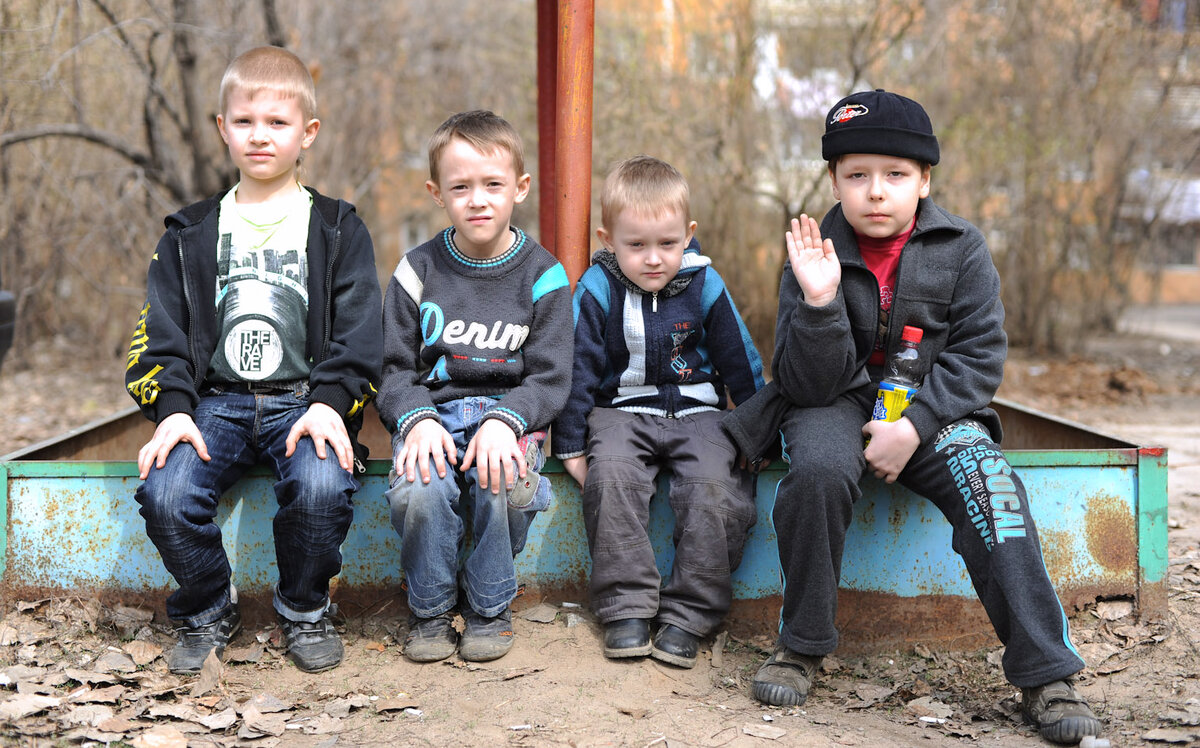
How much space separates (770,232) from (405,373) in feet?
17.3

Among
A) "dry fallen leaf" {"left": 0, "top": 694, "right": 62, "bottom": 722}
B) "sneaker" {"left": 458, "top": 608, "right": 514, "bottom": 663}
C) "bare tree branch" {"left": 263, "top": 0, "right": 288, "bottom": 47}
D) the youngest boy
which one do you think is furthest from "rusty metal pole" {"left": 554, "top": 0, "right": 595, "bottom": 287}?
"bare tree branch" {"left": 263, "top": 0, "right": 288, "bottom": 47}

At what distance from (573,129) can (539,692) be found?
1.86 metres

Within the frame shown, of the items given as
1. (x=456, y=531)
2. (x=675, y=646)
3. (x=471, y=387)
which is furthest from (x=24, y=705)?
(x=675, y=646)

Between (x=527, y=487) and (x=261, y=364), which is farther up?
(x=261, y=364)

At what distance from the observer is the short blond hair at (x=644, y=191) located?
116 inches

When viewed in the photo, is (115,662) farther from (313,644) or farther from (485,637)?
(485,637)

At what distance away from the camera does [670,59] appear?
26.2 feet

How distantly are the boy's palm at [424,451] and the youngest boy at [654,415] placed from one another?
1.22 feet

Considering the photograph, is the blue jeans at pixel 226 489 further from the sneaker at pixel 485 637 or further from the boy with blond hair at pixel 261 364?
the sneaker at pixel 485 637

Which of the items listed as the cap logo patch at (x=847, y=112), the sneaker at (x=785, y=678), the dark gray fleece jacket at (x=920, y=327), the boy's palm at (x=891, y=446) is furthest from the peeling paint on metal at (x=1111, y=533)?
the cap logo patch at (x=847, y=112)

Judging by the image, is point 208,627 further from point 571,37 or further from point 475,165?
point 571,37

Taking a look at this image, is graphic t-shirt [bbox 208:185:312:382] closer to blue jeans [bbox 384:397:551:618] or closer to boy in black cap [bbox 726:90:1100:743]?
blue jeans [bbox 384:397:551:618]

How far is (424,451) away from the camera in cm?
269

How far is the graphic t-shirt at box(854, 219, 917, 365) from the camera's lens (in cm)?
284
